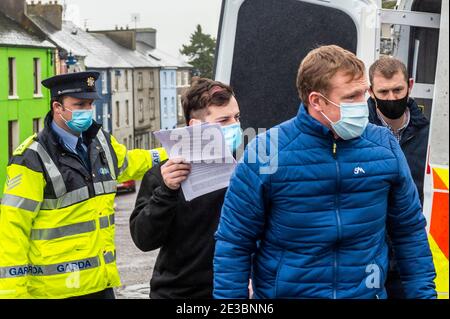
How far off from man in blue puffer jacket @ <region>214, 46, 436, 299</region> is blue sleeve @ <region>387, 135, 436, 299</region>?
0.16 feet

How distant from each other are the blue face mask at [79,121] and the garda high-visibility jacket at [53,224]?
0.37 ft

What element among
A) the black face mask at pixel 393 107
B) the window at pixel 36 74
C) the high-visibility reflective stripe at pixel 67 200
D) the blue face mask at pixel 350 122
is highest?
the blue face mask at pixel 350 122

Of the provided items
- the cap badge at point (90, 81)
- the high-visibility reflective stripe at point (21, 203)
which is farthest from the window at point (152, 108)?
the high-visibility reflective stripe at point (21, 203)

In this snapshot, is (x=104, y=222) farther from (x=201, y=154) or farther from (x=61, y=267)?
(x=201, y=154)

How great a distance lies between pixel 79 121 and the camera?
15.2 ft

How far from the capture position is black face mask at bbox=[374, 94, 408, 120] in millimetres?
4238

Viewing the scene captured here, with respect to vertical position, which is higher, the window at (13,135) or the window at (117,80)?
the window at (117,80)

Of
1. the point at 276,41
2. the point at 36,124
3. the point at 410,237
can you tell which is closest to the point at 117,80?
the point at 36,124

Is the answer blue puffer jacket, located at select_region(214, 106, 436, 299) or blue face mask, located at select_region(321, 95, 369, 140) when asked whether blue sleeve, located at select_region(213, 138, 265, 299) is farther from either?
blue face mask, located at select_region(321, 95, 369, 140)

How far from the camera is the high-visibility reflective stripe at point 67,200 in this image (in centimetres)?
439

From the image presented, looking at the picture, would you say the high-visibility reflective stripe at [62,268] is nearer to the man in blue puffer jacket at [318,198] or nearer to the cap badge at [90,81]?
the cap badge at [90,81]

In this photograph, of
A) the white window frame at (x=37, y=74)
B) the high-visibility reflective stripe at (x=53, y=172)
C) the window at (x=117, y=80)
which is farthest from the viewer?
the window at (x=117, y=80)

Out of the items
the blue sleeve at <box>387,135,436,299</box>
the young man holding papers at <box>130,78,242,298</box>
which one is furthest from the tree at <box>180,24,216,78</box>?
the blue sleeve at <box>387,135,436,299</box>

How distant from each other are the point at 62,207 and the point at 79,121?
49cm
